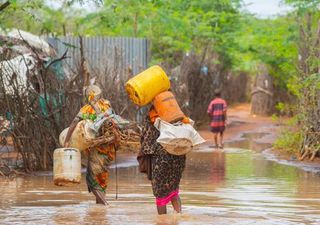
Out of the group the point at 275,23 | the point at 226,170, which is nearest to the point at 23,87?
the point at 226,170

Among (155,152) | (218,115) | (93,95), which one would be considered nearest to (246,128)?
(218,115)

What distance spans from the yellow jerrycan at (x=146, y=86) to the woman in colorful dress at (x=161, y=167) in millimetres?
325

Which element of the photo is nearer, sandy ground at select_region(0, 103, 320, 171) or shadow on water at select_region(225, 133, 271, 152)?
sandy ground at select_region(0, 103, 320, 171)

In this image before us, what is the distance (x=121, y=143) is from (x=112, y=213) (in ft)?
3.36

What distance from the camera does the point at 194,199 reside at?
35.8ft

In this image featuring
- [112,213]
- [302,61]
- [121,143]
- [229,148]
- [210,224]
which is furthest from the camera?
[229,148]

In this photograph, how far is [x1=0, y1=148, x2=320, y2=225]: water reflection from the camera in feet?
Result: 30.0

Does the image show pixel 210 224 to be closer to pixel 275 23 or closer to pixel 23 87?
pixel 23 87

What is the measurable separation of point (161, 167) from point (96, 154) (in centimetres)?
144

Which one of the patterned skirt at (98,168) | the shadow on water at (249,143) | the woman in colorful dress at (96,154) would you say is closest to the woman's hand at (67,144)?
the woman in colorful dress at (96,154)

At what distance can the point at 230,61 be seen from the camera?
32469 mm

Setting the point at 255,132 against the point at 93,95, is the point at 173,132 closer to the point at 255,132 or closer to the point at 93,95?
the point at 93,95

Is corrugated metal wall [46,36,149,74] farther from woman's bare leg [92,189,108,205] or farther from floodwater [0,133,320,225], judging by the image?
woman's bare leg [92,189,108,205]

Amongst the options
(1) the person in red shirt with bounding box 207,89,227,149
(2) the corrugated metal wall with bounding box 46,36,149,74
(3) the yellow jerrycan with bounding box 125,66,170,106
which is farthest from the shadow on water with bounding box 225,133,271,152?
(3) the yellow jerrycan with bounding box 125,66,170,106
